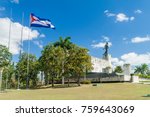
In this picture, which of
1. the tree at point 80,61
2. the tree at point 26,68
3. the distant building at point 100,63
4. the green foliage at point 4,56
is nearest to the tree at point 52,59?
the tree at point 80,61

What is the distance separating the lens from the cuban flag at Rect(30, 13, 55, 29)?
52.5m

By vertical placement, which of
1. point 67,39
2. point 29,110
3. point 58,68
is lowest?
point 29,110

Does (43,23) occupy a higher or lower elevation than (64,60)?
higher

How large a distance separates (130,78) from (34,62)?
983 inches

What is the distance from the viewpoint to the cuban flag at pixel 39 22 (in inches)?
2067

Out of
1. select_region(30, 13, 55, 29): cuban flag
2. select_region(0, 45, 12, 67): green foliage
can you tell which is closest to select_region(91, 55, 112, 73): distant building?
select_region(30, 13, 55, 29): cuban flag

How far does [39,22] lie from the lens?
53.3m

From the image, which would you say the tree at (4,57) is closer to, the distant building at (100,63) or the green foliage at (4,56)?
the green foliage at (4,56)

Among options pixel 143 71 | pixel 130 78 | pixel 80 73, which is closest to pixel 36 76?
pixel 80 73

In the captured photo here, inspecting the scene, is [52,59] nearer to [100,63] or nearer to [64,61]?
[64,61]

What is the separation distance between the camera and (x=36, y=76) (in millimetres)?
73000

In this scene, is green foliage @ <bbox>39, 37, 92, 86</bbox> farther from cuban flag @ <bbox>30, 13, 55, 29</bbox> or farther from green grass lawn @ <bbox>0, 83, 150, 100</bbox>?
green grass lawn @ <bbox>0, 83, 150, 100</bbox>

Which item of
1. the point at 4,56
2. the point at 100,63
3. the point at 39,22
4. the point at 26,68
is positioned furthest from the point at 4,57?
the point at 100,63

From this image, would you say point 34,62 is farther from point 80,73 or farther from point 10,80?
point 80,73
